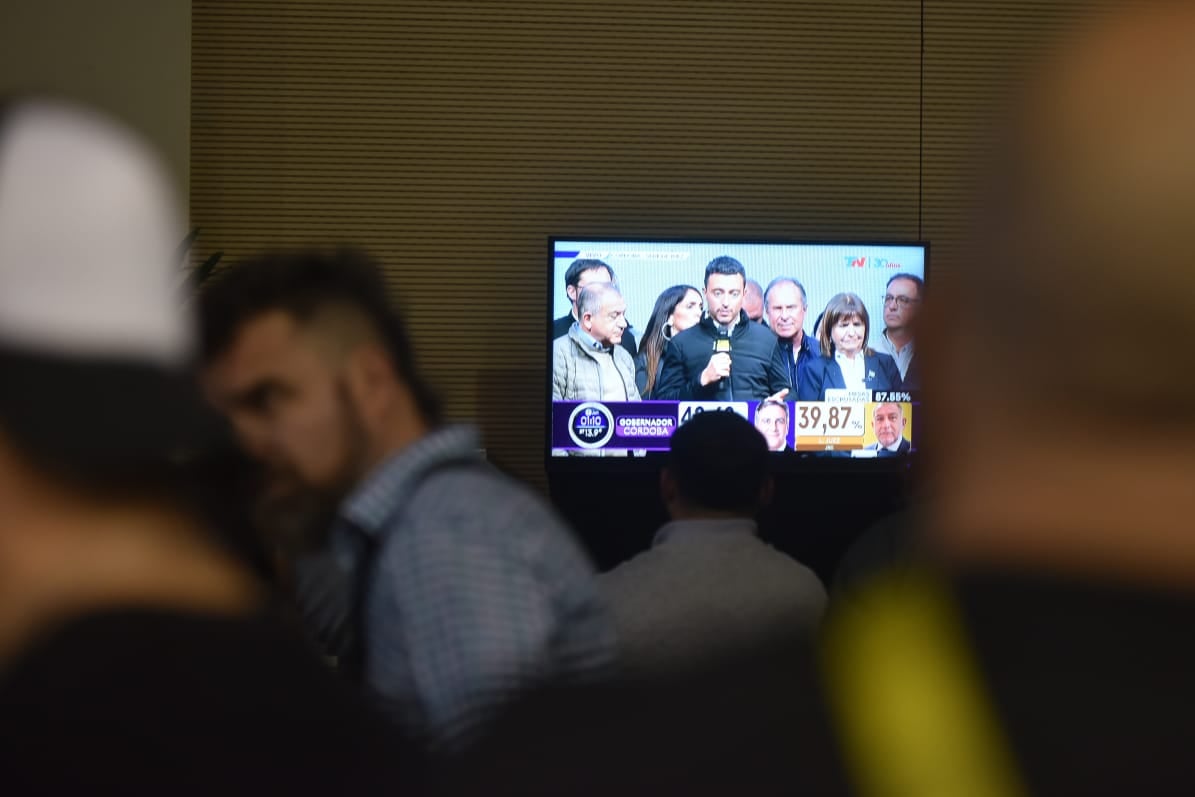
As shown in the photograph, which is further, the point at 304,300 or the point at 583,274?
the point at 583,274

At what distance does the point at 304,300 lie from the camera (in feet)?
5.68

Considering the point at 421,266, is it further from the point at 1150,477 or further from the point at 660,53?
the point at 1150,477

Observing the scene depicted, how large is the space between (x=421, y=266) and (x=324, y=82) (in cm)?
80

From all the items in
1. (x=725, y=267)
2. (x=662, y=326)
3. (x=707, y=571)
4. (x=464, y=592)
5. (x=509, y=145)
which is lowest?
(x=707, y=571)

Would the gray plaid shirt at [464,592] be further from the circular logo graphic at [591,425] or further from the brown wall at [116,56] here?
the brown wall at [116,56]

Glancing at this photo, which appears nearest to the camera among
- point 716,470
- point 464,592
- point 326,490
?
point 464,592

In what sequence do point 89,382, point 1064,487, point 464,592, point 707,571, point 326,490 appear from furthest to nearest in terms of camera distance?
point 707,571
point 326,490
point 464,592
point 89,382
point 1064,487

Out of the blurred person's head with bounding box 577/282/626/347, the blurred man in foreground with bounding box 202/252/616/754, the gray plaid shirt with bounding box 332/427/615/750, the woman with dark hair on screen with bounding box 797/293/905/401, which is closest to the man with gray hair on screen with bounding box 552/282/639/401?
the blurred person's head with bounding box 577/282/626/347

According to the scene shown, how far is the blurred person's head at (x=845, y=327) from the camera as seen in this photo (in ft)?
15.7

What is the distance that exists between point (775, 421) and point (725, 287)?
1.69ft

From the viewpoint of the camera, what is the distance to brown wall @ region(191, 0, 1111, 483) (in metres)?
5.14

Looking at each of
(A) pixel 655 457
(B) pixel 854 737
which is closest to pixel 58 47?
(A) pixel 655 457

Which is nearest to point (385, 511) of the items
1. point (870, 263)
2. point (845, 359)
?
point (845, 359)

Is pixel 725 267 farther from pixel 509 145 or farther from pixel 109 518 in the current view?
pixel 109 518
